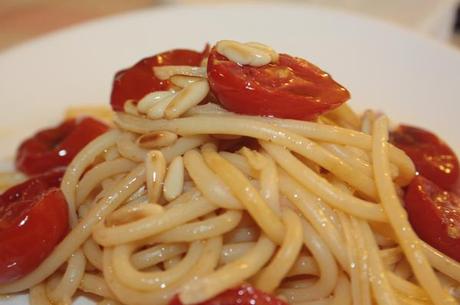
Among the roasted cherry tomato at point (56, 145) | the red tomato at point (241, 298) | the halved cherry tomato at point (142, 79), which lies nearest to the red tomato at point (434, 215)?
the red tomato at point (241, 298)

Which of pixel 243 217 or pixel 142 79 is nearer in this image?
pixel 243 217

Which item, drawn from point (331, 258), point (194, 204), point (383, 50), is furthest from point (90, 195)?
point (383, 50)

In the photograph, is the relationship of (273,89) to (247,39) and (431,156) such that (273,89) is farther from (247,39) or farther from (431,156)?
(247,39)

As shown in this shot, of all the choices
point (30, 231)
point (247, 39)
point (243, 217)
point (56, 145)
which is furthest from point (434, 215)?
point (247, 39)

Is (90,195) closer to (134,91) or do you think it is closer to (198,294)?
(134,91)

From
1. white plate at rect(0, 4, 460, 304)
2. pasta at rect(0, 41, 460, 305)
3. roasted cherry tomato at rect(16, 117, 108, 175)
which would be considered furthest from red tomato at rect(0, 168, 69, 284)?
white plate at rect(0, 4, 460, 304)

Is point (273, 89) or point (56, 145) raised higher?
point (273, 89)

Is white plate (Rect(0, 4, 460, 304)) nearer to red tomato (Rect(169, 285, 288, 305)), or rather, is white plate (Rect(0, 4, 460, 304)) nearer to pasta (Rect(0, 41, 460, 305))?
pasta (Rect(0, 41, 460, 305))
